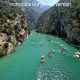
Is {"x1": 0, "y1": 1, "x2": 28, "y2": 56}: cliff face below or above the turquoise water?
above

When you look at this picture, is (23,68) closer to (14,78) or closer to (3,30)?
(14,78)

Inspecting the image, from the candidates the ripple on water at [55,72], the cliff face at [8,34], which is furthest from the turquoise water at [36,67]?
the cliff face at [8,34]

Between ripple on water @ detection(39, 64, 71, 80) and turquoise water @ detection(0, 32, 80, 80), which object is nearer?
ripple on water @ detection(39, 64, 71, 80)

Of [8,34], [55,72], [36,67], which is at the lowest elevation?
[36,67]

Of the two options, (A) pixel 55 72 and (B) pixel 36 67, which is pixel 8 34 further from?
(A) pixel 55 72

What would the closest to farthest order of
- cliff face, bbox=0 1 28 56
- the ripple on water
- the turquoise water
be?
the ripple on water
the turquoise water
cliff face, bbox=0 1 28 56

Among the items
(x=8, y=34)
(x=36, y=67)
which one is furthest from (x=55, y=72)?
(x=8, y=34)

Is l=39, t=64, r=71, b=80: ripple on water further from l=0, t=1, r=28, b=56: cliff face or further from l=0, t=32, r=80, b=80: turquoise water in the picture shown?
l=0, t=1, r=28, b=56: cliff face

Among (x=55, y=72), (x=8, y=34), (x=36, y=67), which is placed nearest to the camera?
(x=55, y=72)

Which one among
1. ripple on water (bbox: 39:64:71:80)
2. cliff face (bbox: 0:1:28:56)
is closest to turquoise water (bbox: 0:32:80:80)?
ripple on water (bbox: 39:64:71:80)

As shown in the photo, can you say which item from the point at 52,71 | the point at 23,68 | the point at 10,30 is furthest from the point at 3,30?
the point at 52,71

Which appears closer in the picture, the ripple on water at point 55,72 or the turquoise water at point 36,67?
the ripple on water at point 55,72

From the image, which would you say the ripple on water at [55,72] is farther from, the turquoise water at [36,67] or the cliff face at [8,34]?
the cliff face at [8,34]

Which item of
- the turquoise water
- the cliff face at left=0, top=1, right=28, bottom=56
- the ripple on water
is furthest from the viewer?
the cliff face at left=0, top=1, right=28, bottom=56
